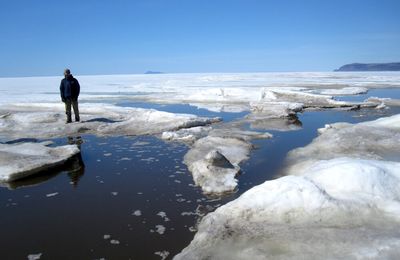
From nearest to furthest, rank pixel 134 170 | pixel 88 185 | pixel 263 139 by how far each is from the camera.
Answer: pixel 88 185 → pixel 134 170 → pixel 263 139

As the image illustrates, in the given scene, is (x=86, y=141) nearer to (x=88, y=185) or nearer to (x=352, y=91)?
(x=88, y=185)

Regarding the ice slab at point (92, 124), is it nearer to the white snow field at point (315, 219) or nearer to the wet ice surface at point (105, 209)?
the wet ice surface at point (105, 209)

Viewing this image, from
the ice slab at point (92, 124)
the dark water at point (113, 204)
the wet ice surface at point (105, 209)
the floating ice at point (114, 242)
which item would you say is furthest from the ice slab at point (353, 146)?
the ice slab at point (92, 124)

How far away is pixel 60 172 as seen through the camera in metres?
7.92

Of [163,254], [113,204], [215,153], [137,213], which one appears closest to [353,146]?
[215,153]

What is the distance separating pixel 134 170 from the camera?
798 cm

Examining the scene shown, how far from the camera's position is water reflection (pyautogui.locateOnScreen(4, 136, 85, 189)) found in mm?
7148

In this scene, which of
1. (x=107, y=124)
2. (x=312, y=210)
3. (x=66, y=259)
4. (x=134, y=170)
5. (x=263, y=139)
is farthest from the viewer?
(x=107, y=124)

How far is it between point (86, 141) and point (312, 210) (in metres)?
8.02

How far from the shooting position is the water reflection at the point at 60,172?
23.5 feet

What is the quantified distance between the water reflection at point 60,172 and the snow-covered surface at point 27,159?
0.34 feet

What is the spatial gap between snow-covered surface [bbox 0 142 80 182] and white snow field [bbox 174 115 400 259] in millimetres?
4109

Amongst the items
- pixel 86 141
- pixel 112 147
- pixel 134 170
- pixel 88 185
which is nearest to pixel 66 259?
pixel 88 185

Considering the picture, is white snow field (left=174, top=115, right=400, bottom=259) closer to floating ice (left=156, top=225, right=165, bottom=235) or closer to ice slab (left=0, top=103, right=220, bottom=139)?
floating ice (left=156, top=225, right=165, bottom=235)
